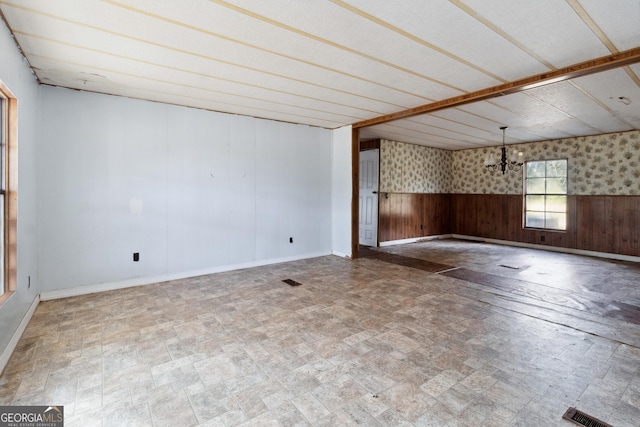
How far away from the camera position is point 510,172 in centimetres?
770

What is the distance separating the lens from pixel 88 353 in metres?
2.39

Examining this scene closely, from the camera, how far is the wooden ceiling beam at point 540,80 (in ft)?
8.91

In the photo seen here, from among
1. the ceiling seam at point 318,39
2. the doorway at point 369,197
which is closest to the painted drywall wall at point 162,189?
the doorway at point 369,197

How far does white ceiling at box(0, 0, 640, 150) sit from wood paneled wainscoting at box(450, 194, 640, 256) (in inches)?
107

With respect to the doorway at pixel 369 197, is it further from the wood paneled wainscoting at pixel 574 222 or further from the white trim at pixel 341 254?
the wood paneled wainscoting at pixel 574 222

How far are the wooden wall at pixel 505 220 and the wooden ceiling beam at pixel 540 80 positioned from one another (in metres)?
3.24

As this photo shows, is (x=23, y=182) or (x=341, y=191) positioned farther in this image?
(x=341, y=191)

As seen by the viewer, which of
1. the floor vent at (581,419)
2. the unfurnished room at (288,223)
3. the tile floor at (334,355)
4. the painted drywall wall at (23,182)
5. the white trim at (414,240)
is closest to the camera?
the floor vent at (581,419)

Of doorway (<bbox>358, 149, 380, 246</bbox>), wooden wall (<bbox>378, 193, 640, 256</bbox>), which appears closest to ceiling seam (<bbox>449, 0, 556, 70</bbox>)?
doorway (<bbox>358, 149, 380, 246</bbox>)

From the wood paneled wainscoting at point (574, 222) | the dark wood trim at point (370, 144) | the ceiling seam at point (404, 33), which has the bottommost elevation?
the wood paneled wainscoting at point (574, 222)

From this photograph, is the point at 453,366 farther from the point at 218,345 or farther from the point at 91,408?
the point at 91,408

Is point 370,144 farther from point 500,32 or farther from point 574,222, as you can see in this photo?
point 500,32

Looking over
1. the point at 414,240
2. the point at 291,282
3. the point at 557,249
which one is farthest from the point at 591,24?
the point at 414,240

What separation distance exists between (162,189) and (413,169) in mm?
5919
